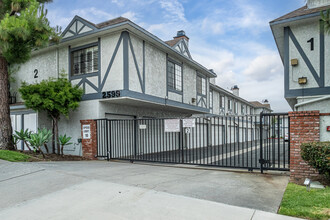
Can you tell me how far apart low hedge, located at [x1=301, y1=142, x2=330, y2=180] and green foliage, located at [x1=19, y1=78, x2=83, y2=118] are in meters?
9.07

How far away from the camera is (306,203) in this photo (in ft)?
14.5

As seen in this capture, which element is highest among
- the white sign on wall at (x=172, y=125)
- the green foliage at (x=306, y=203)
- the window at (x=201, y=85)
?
the window at (x=201, y=85)

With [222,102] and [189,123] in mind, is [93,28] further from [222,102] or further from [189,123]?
[222,102]

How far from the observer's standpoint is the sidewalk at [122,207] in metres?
4.00

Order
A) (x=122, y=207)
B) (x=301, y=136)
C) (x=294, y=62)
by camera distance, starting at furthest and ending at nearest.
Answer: (x=294, y=62) < (x=301, y=136) < (x=122, y=207)

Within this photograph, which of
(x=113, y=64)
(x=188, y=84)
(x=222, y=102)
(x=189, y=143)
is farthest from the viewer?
(x=222, y=102)

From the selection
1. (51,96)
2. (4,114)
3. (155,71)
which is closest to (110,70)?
(155,71)

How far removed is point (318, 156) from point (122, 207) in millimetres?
4400

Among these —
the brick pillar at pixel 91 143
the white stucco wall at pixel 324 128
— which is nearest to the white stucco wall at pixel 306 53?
the white stucco wall at pixel 324 128

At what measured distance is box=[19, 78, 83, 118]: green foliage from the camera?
1073cm

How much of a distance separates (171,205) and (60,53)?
1130 cm

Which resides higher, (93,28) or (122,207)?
(93,28)

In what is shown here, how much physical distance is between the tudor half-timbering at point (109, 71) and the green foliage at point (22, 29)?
189 centimetres

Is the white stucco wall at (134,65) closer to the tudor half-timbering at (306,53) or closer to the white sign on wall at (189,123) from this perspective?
the white sign on wall at (189,123)
